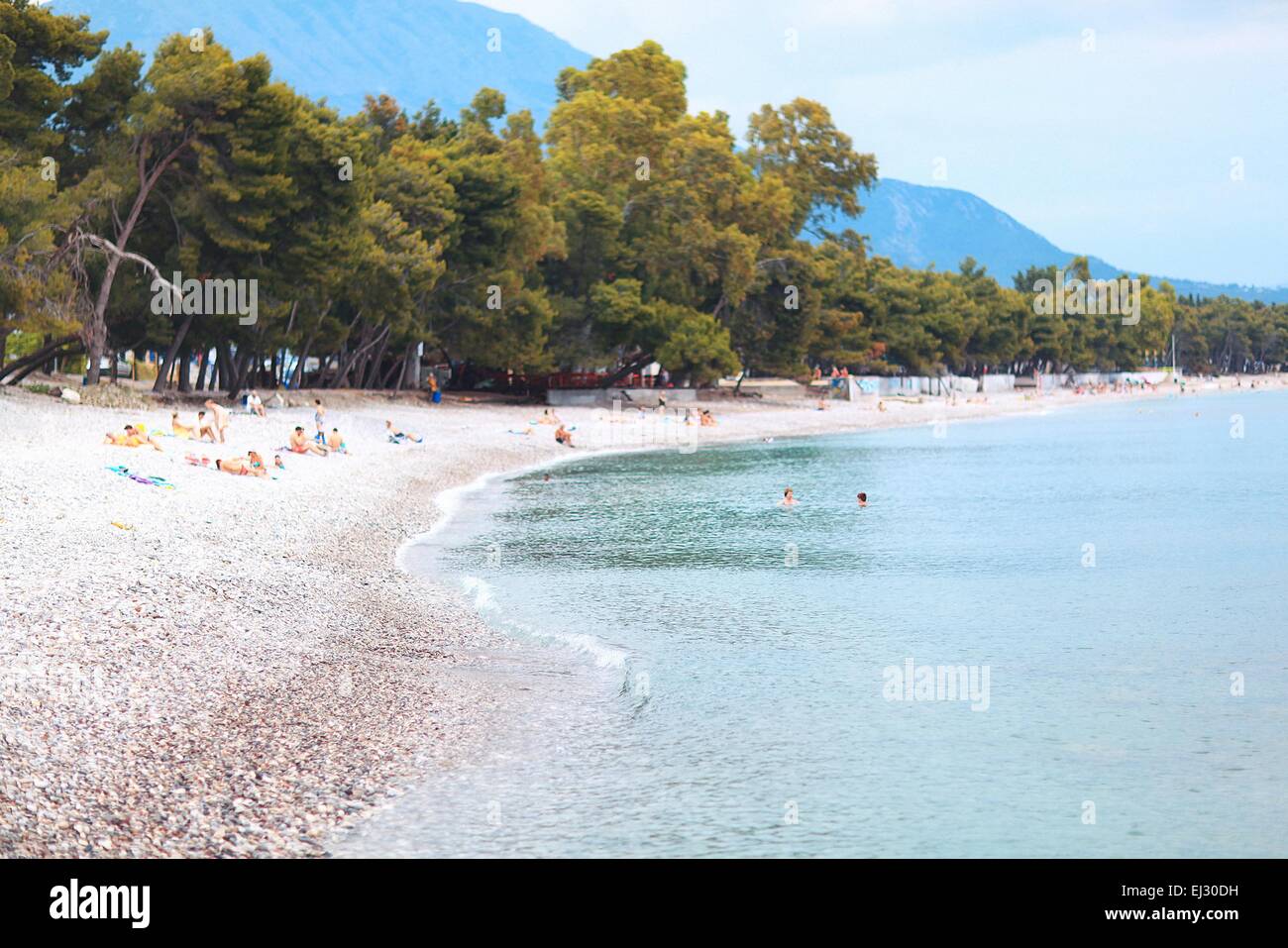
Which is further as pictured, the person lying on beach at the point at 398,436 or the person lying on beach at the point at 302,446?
the person lying on beach at the point at 398,436

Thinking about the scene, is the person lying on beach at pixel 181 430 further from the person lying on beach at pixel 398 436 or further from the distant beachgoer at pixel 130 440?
the person lying on beach at pixel 398 436

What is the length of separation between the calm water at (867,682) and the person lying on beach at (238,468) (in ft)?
17.2

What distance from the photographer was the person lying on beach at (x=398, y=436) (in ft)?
167

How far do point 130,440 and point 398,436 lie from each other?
17.9 m

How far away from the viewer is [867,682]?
57.7ft

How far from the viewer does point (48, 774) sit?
11.1 metres

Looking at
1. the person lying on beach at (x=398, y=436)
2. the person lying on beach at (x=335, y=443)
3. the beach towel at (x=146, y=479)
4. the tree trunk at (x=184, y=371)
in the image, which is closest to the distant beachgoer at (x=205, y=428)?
the person lying on beach at (x=335, y=443)

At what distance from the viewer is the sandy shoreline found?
1108cm

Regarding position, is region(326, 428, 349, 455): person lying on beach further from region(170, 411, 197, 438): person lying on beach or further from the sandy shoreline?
the sandy shoreline

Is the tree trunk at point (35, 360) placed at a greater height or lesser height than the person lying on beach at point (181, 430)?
greater

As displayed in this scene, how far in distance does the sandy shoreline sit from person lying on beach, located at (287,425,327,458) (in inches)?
301

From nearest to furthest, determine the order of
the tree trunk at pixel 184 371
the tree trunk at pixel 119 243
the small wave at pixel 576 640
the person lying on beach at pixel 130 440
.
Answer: the small wave at pixel 576 640 → the person lying on beach at pixel 130 440 → the tree trunk at pixel 119 243 → the tree trunk at pixel 184 371

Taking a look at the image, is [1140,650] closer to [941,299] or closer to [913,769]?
[913,769]
